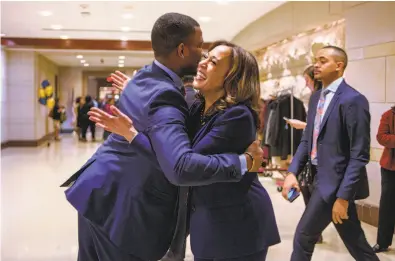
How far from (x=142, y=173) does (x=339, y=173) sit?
4.43 ft

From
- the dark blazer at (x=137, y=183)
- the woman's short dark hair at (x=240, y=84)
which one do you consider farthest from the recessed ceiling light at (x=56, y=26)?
the woman's short dark hair at (x=240, y=84)

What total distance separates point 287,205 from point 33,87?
31.1 ft

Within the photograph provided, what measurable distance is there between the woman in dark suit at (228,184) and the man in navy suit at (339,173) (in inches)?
39.8

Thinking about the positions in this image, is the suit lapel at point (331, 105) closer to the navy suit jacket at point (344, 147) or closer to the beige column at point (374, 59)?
the navy suit jacket at point (344, 147)

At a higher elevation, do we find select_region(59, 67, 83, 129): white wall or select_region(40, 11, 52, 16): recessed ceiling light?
select_region(40, 11, 52, 16): recessed ceiling light

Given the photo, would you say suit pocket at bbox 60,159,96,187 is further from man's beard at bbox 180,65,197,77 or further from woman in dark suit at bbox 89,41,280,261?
man's beard at bbox 180,65,197,77

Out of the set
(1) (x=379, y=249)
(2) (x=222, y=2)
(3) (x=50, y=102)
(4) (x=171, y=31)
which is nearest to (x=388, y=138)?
(1) (x=379, y=249)

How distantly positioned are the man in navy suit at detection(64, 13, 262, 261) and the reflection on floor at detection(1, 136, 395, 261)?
7.15 feet

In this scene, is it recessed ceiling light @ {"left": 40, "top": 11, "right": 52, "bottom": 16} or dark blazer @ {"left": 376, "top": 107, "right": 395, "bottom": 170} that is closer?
dark blazer @ {"left": 376, "top": 107, "right": 395, "bottom": 170}

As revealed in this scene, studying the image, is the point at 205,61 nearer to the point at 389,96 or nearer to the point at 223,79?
the point at 223,79

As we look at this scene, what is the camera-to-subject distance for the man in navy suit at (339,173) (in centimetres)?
238

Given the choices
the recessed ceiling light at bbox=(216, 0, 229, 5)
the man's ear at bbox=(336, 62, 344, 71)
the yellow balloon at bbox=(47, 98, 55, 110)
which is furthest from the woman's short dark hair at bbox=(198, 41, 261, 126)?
the yellow balloon at bbox=(47, 98, 55, 110)

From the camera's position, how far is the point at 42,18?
884 cm

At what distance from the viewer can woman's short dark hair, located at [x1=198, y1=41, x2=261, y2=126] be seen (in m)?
1.45
